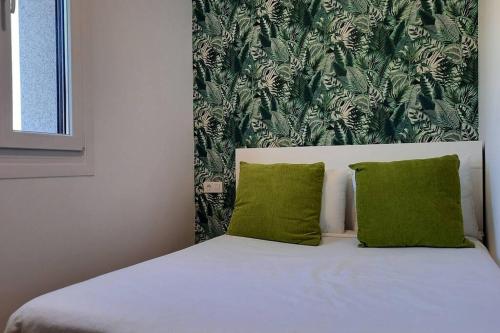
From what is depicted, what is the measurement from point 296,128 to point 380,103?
55cm

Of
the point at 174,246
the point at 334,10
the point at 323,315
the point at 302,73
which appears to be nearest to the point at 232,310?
the point at 323,315

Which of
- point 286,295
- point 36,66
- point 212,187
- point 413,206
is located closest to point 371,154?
point 413,206

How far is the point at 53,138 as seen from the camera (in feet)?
5.66

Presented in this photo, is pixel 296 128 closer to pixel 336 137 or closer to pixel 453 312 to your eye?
pixel 336 137

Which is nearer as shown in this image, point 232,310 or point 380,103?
point 232,310

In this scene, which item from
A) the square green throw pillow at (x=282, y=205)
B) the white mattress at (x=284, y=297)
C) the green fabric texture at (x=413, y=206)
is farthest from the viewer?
the square green throw pillow at (x=282, y=205)

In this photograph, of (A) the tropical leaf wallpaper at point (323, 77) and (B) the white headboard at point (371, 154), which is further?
(A) the tropical leaf wallpaper at point (323, 77)

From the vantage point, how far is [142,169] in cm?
232

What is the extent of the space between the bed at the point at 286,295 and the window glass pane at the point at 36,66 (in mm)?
803

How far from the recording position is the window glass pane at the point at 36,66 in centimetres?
163

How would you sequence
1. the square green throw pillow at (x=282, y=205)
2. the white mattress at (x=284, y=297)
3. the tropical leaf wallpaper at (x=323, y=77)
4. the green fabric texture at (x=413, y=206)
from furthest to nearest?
the tropical leaf wallpaper at (x=323, y=77) < the square green throw pillow at (x=282, y=205) < the green fabric texture at (x=413, y=206) < the white mattress at (x=284, y=297)

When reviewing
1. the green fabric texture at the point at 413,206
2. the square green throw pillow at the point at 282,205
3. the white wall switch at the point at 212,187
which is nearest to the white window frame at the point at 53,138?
the square green throw pillow at the point at 282,205

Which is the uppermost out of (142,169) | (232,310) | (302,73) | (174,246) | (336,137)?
(302,73)

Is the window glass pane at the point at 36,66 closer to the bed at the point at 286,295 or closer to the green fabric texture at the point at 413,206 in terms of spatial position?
the bed at the point at 286,295
